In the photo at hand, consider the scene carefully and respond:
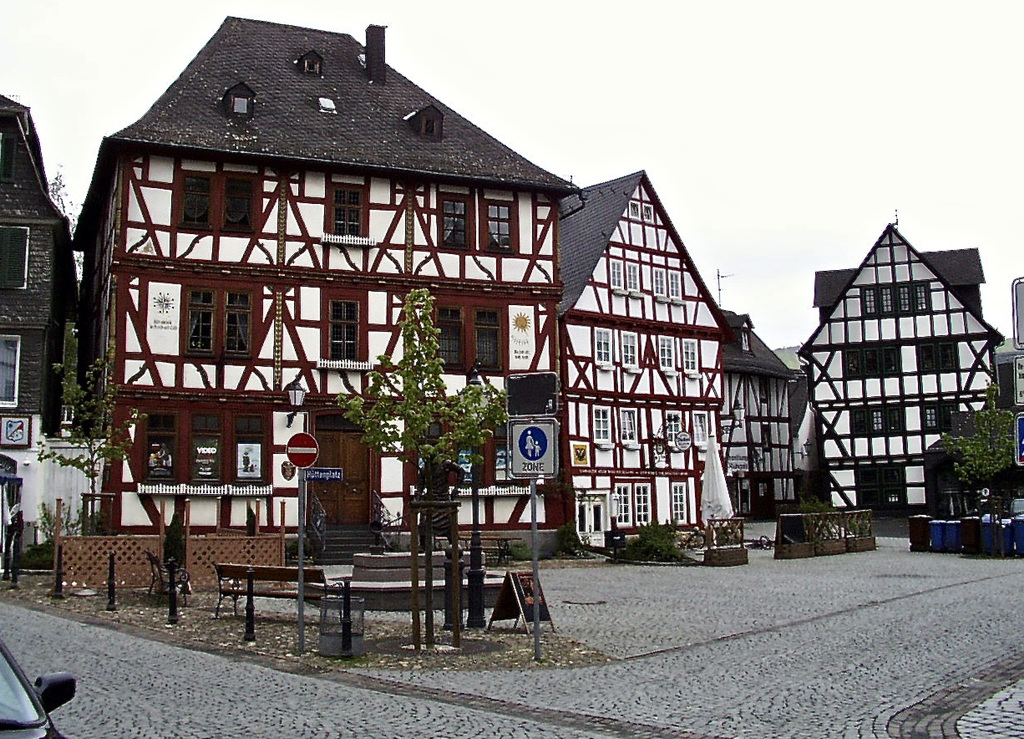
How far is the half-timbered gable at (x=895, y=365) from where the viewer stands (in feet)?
168

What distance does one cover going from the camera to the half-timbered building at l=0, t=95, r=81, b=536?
98.3ft

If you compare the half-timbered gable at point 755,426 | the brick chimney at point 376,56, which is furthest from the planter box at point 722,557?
the half-timbered gable at point 755,426

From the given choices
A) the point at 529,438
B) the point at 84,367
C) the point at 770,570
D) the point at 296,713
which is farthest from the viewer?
the point at 84,367

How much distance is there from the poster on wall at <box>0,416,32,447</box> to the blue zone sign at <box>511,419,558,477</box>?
2079 centimetres

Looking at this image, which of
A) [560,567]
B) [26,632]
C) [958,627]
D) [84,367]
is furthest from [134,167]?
[958,627]

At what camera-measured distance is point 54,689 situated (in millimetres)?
5523

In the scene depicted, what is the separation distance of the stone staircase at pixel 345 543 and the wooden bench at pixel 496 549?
2400 mm

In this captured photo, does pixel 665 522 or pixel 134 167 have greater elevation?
pixel 134 167

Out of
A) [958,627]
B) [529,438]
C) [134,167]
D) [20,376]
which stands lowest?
[958,627]

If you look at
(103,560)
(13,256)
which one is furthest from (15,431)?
(103,560)

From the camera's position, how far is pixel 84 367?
121ft

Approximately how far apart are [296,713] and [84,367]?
29688mm

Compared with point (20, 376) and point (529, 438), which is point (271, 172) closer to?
point (20, 376)

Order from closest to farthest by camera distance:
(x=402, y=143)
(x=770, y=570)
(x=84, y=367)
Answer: (x=770, y=570), (x=402, y=143), (x=84, y=367)
